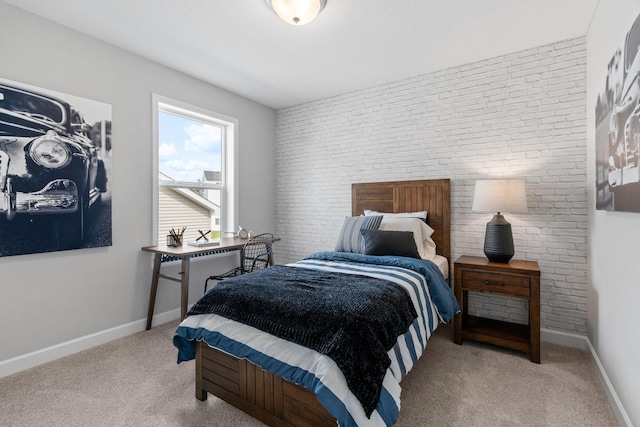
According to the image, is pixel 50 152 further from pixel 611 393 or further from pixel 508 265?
pixel 611 393

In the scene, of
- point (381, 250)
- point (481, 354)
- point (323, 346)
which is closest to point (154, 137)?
point (381, 250)

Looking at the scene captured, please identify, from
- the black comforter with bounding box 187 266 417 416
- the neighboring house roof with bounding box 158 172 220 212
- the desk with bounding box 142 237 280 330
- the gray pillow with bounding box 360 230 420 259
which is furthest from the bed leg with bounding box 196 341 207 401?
the neighboring house roof with bounding box 158 172 220 212

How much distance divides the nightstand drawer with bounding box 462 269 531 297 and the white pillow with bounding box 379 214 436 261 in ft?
1.26

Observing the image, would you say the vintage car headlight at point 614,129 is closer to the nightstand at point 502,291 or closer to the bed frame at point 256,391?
the nightstand at point 502,291

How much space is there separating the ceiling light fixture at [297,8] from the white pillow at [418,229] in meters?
1.87

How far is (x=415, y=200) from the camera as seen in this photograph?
339 centimetres

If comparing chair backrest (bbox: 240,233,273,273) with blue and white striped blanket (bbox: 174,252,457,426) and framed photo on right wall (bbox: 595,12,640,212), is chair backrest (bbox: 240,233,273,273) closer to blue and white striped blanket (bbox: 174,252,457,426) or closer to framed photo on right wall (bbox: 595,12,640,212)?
blue and white striped blanket (bbox: 174,252,457,426)

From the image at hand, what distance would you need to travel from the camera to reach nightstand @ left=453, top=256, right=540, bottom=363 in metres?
2.41

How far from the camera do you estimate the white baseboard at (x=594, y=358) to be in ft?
5.57

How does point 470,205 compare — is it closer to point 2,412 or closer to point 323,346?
point 323,346

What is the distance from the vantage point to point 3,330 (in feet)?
7.29

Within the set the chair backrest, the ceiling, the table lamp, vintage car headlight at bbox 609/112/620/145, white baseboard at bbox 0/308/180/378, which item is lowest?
white baseboard at bbox 0/308/180/378

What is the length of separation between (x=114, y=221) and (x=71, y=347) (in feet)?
3.53

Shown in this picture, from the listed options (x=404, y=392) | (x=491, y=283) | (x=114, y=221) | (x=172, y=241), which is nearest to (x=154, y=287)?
(x=172, y=241)
